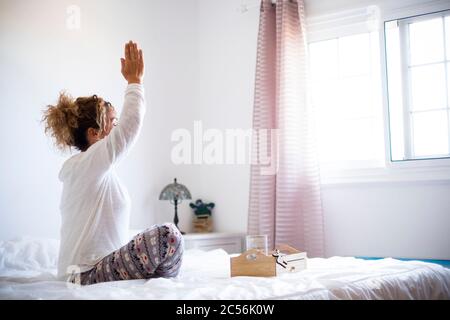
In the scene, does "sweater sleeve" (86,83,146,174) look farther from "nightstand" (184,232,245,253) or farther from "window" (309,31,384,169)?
"window" (309,31,384,169)

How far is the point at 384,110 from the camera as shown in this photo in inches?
128

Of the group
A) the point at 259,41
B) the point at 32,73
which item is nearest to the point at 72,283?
the point at 32,73

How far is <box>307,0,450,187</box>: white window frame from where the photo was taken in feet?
9.86

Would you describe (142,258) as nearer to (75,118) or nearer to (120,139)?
(120,139)

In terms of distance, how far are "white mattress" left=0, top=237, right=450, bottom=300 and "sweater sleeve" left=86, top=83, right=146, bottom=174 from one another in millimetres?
387

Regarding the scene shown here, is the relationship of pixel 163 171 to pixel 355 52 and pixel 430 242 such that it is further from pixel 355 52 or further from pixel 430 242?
pixel 430 242

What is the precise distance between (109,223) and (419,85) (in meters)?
2.14

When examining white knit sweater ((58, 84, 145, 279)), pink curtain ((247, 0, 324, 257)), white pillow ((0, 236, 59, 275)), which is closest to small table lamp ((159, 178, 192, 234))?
pink curtain ((247, 0, 324, 257))

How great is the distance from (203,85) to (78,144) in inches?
89.2

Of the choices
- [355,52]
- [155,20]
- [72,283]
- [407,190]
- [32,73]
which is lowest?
[72,283]

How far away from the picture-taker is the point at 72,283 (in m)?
1.72

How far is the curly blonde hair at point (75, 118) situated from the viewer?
6.34 ft

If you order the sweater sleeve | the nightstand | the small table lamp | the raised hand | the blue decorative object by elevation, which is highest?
the raised hand

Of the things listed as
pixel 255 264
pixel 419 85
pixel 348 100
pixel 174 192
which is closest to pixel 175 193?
pixel 174 192
